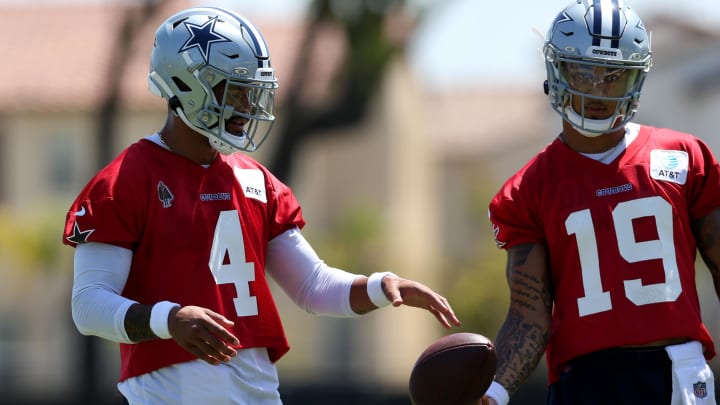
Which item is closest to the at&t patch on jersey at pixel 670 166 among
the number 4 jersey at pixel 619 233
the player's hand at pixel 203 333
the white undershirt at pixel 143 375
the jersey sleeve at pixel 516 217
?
the number 4 jersey at pixel 619 233

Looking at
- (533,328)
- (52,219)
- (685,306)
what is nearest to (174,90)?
(533,328)

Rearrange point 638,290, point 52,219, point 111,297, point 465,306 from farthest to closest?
point 465,306, point 52,219, point 638,290, point 111,297

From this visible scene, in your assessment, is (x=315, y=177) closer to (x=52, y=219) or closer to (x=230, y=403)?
(x=52, y=219)

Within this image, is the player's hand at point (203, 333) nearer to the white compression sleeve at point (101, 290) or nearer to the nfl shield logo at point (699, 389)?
the white compression sleeve at point (101, 290)

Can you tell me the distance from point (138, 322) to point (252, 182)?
0.80 m

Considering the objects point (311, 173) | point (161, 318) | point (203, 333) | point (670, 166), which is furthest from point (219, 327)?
point (311, 173)

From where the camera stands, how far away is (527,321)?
5445 millimetres

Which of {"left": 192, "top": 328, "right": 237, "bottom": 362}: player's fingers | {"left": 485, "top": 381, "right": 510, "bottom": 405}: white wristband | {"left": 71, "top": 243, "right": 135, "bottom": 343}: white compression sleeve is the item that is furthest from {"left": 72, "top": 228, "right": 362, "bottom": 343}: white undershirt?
{"left": 485, "top": 381, "right": 510, "bottom": 405}: white wristband

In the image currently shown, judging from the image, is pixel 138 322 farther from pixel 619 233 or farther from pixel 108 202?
pixel 619 233

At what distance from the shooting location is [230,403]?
5109 millimetres

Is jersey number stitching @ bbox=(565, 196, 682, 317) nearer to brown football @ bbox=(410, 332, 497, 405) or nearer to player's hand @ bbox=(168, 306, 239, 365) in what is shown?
brown football @ bbox=(410, 332, 497, 405)

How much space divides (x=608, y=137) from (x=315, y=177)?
27.7 m

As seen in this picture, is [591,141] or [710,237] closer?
[710,237]

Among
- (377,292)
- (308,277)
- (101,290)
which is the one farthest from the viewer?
(308,277)
